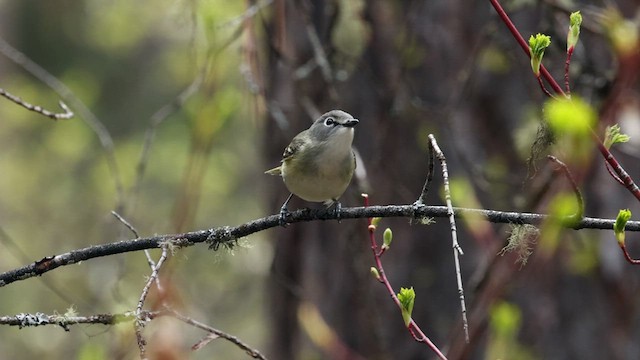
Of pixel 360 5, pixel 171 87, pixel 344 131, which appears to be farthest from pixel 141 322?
pixel 171 87

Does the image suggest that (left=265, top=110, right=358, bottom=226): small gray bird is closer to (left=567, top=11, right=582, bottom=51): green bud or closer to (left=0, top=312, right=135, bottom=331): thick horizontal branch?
(left=0, top=312, right=135, bottom=331): thick horizontal branch

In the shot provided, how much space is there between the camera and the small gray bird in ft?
12.3

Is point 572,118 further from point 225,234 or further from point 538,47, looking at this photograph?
point 225,234

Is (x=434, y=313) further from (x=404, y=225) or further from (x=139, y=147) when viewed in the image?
(x=139, y=147)

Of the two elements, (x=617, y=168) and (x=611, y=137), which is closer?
(x=617, y=168)

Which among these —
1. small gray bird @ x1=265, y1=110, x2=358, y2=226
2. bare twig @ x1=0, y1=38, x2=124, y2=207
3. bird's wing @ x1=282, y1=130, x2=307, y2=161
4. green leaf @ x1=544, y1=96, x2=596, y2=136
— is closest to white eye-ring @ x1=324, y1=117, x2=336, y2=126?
small gray bird @ x1=265, y1=110, x2=358, y2=226

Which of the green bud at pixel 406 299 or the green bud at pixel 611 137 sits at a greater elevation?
the green bud at pixel 611 137

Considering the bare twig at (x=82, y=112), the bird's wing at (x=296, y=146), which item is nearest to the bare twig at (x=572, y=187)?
the bare twig at (x=82, y=112)

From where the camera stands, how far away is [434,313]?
4.85m

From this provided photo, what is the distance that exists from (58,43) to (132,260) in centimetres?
663

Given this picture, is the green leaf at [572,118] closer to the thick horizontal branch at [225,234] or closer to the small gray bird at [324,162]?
the thick horizontal branch at [225,234]

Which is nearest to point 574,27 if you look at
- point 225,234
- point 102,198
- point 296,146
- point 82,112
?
point 225,234

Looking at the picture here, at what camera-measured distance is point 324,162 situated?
376 cm

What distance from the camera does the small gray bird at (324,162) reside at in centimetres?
375
